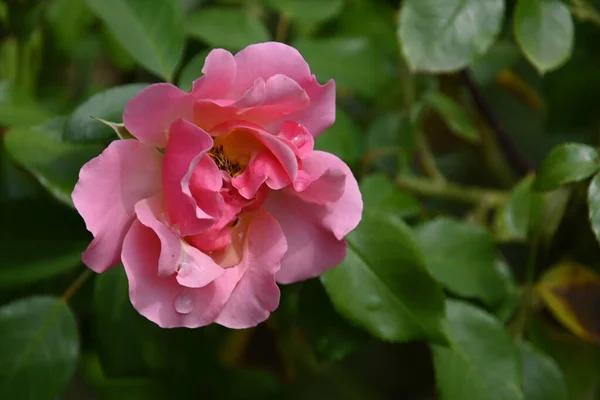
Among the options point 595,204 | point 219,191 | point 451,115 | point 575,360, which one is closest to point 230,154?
point 219,191

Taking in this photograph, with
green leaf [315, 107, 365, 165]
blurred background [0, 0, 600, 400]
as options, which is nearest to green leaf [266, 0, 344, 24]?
blurred background [0, 0, 600, 400]

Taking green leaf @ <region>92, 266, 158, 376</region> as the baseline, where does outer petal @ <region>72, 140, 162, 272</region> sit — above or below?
above

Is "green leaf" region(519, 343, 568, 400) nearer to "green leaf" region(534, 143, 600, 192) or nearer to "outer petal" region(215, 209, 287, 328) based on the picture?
"green leaf" region(534, 143, 600, 192)

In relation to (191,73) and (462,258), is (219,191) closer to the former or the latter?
(191,73)

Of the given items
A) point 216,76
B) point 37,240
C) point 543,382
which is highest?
point 216,76

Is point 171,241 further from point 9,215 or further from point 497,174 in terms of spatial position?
point 497,174

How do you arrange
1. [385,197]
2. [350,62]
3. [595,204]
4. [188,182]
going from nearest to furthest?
[188,182] < [595,204] < [385,197] < [350,62]

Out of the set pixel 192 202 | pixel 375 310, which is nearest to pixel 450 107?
pixel 375 310
